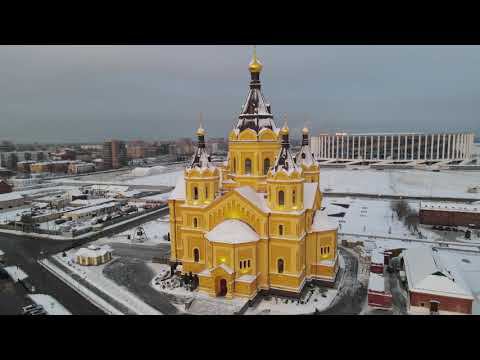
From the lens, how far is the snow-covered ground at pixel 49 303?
14.0 metres

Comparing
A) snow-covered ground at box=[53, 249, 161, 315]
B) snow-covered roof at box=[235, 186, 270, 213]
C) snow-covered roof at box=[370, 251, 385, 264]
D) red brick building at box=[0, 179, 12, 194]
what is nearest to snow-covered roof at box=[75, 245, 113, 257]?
snow-covered ground at box=[53, 249, 161, 315]

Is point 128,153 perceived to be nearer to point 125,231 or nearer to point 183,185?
point 125,231

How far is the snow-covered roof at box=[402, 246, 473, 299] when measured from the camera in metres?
13.7

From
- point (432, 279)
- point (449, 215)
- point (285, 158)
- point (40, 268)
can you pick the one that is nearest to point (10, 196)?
point (40, 268)

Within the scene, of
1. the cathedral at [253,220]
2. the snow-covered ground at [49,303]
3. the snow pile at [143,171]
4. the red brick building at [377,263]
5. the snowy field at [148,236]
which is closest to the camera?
the snow-covered ground at [49,303]

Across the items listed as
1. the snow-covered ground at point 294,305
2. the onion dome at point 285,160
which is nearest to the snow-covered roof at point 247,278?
the snow-covered ground at point 294,305

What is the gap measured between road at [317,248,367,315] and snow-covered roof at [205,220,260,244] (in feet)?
15.2

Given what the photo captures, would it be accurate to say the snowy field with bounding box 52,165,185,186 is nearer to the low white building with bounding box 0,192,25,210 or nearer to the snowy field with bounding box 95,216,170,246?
the low white building with bounding box 0,192,25,210

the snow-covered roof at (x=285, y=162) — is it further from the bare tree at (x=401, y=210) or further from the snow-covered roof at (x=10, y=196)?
the snow-covered roof at (x=10, y=196)

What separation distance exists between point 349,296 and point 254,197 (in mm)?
6664

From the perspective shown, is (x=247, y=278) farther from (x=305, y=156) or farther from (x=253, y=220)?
(x=305, y=156)

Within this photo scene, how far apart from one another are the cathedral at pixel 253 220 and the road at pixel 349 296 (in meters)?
0.92
